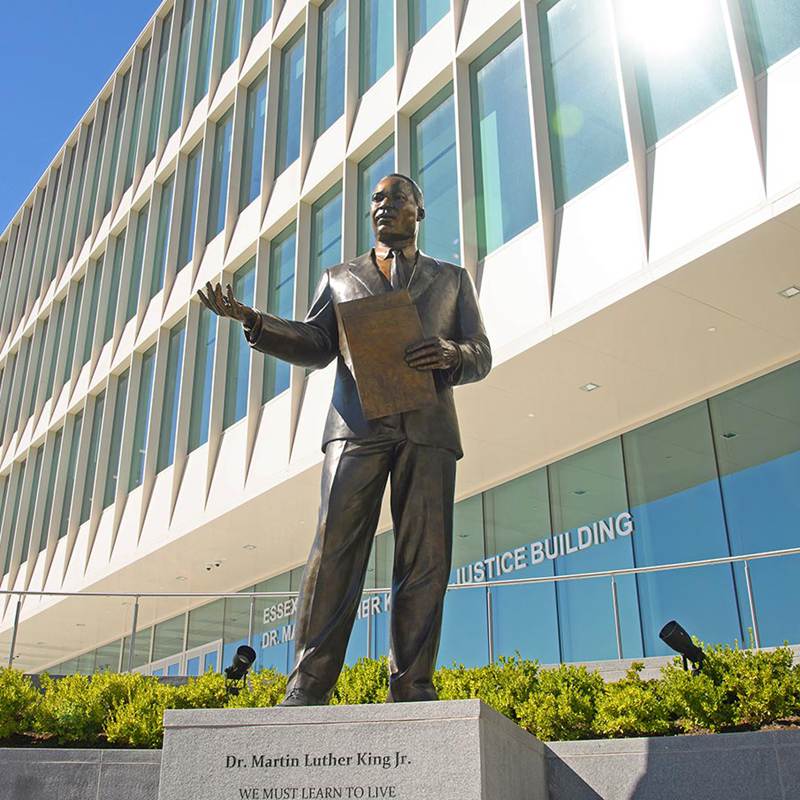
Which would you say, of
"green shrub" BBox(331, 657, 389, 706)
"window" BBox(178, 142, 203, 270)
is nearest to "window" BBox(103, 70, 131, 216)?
"window" BBox(178, 142, 203, 270)

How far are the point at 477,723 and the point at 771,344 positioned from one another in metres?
11.6

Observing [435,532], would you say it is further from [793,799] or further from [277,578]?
[277,578]

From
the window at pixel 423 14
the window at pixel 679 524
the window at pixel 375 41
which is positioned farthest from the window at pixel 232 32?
the window at pixel 679 524

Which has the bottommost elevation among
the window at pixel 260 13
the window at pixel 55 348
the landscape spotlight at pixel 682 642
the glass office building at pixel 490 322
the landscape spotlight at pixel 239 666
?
the landscape spotlight at pixel 682 642

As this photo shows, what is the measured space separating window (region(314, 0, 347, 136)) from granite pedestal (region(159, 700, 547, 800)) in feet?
56.3

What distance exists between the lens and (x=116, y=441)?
26.4 m

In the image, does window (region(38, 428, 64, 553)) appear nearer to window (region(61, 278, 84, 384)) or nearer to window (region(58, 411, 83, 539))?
window (region(58, 411, 83, 539))

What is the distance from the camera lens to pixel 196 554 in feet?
75.8

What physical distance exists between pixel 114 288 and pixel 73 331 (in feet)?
9.46

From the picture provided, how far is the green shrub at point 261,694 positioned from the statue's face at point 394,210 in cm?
477

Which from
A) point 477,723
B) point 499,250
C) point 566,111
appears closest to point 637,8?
point 566,111

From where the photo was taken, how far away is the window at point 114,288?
28031 millimetres

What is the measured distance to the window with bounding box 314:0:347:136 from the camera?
20.8 m

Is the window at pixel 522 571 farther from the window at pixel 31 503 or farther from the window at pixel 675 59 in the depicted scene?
the window at pixel 31 503
